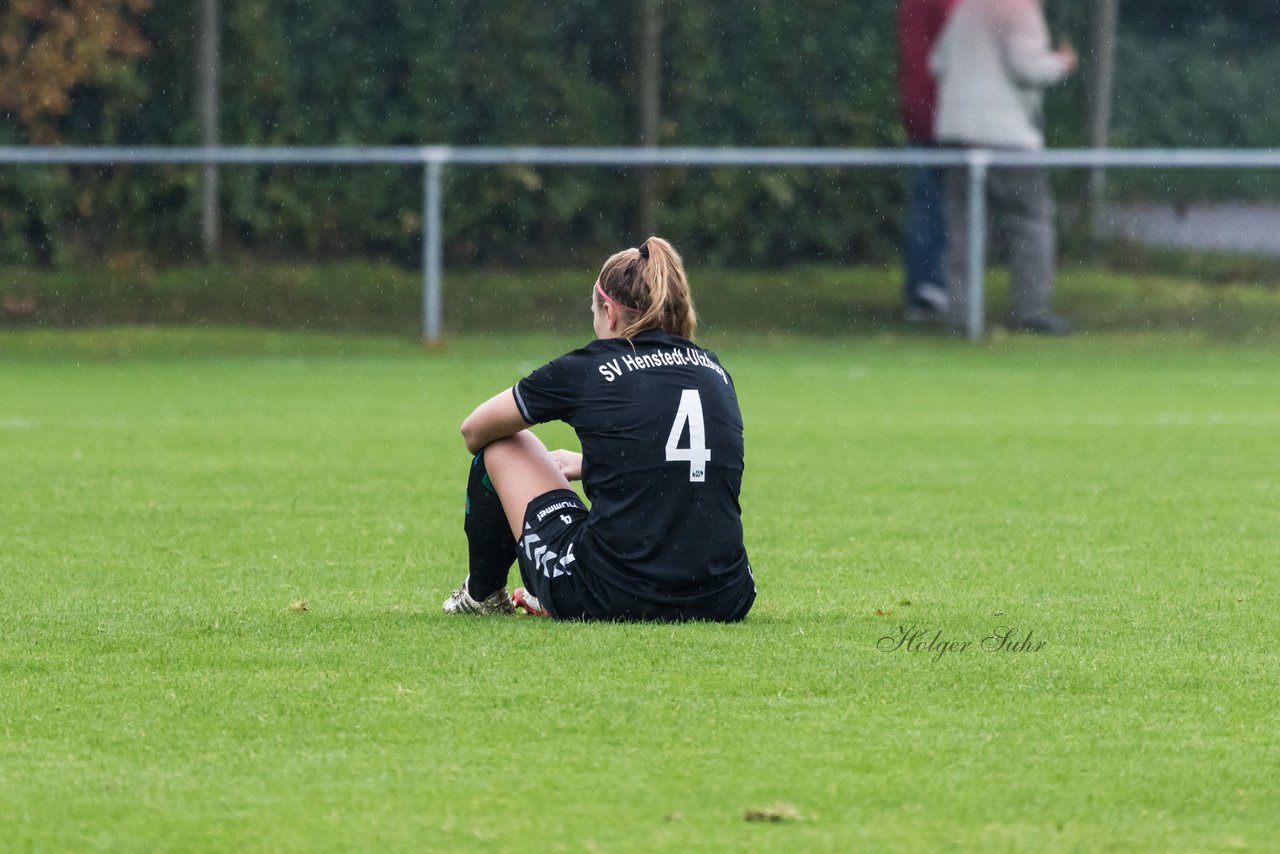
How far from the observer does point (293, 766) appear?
4.21m

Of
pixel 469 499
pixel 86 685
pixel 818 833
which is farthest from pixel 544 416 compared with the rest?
pixel 818 833

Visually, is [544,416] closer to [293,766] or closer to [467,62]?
[293,766]

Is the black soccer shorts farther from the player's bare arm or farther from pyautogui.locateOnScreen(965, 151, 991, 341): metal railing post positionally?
pyautogui.locateOnScreen(965, 151, 991, 341): metal railing post

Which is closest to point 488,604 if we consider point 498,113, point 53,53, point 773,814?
point 773,814

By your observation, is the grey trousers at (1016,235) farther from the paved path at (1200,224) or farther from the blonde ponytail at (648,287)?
the blonde ponytail at (648,287)

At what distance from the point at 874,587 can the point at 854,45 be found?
14.9m

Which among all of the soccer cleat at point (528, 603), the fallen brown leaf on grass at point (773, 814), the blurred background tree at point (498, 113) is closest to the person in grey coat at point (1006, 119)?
the blurred background tree at point (498, 113)

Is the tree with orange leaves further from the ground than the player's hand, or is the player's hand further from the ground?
the tree with orange leaves

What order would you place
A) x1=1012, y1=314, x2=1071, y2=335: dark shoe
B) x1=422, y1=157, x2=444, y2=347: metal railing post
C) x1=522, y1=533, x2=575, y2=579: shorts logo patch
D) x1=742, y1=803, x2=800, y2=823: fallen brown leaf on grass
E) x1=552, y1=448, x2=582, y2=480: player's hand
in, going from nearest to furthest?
x1=742, y1=803, x2=800, y2=823: fallen brown leaf on grass
x1=522, y1=533, x2=575, y2=579: shorts logo patch
x1=552, y1=448, x2=582, y2=480: player's hand
x1=422, y1=157, x2=444, y2=347: metal railing post
x1=1012, y1=314, x2=1071, y2=335: dark shoe

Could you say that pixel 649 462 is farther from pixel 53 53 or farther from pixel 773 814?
pixel 53 53

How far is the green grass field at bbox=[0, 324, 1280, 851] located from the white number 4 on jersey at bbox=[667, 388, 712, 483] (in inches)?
17.3

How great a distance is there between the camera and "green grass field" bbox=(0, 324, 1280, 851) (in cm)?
390

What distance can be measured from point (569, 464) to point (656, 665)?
1.05 meters

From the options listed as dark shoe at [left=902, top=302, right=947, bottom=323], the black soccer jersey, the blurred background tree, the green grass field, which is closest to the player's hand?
the black soccer jersey
